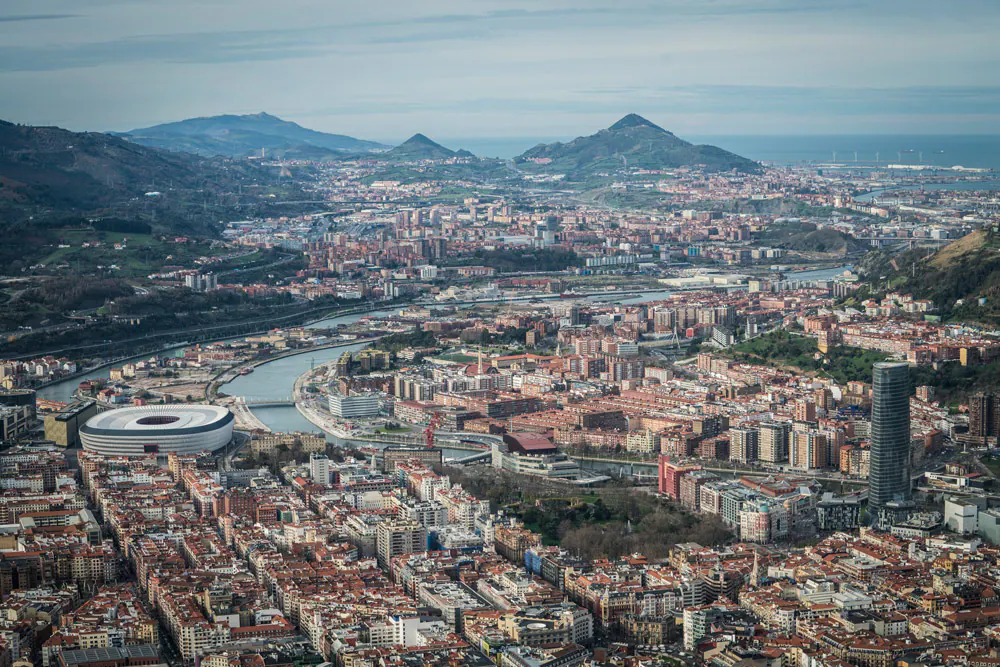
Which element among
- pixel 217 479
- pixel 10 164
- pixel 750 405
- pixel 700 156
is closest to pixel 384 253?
pixel 10 164

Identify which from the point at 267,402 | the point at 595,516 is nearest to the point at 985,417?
the point at 595,516

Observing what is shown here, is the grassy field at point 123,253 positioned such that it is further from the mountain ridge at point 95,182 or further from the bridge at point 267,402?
the bridge at point 267,402

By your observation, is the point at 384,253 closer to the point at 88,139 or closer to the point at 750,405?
the point at 88,139

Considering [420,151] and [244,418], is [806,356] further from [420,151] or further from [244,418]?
[420,151]

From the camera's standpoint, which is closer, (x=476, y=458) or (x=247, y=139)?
(x=476, y=458)

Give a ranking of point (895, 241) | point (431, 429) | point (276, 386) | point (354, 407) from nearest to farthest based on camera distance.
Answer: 1. point (431, 429)
2. point (354, 407)
3. point (276, 386)
4. point (895, 241)

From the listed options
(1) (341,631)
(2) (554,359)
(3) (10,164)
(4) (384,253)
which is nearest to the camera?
(1) (341,631)

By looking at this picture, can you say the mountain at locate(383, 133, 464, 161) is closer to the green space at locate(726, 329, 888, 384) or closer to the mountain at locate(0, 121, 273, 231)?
the mountain at locate(0, 121, 273, 231)
